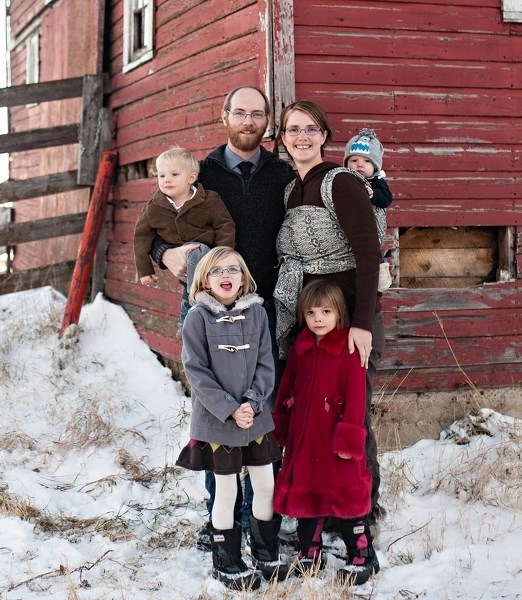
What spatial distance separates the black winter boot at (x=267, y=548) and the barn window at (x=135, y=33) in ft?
17.8

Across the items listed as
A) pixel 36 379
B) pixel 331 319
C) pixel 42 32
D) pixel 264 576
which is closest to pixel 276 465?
pixel 264 576

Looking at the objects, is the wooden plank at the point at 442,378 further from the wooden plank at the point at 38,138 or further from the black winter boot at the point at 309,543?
the wooden plank at the point at 38,138

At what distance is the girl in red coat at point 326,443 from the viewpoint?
3.42m

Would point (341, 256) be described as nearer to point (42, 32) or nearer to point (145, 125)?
point (145, 125)

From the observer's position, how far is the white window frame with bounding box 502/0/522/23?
18.8 ft

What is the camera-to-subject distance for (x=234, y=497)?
3473mm

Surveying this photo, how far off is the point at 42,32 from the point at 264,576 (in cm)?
1000

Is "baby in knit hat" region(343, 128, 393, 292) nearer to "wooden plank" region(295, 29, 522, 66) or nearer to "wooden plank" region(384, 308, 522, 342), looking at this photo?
"wooden plank" region(295, 29, 522, 66)

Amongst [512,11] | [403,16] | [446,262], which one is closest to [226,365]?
[446,262]

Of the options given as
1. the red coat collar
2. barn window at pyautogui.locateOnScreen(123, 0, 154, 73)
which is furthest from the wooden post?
the red coat collar

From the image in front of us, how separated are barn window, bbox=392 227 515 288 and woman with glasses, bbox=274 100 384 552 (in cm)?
223

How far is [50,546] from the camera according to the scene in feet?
12.8

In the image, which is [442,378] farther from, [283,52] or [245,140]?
[245,140]

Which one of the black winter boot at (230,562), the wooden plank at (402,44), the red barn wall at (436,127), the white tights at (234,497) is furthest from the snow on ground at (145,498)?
the wooden plank at (402,44)
